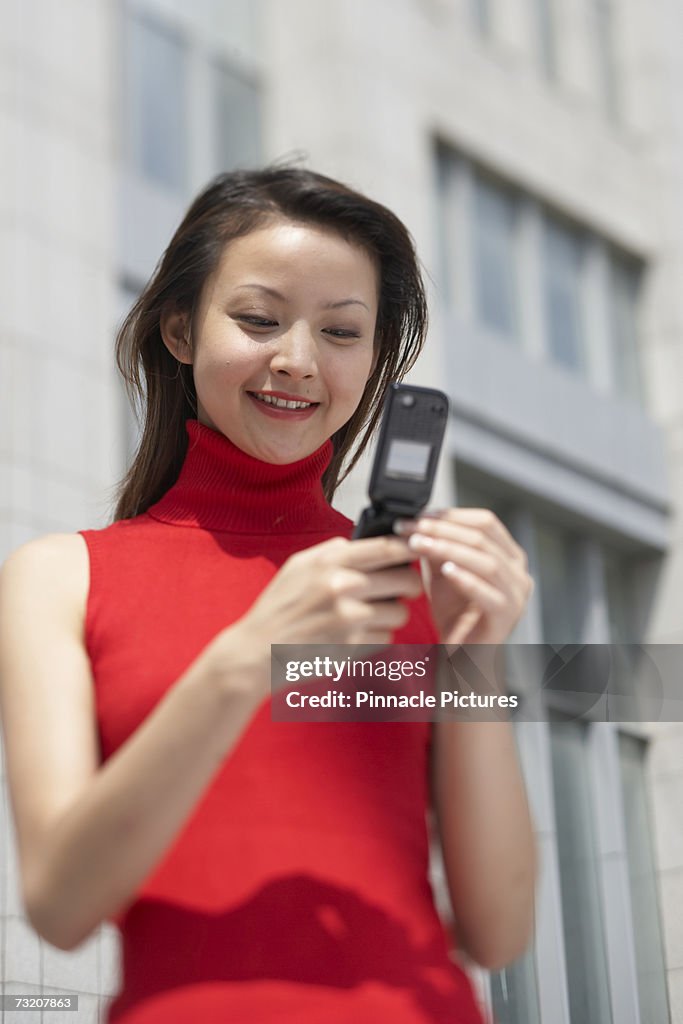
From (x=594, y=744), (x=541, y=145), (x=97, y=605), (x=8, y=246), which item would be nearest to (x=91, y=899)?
(x=97, y=605)

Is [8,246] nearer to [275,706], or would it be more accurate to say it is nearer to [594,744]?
[594,744]

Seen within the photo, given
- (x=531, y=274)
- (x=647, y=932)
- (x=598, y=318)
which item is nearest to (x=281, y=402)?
(x=647, y=932)

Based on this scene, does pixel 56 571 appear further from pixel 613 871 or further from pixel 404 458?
Answer: pixel 613 871

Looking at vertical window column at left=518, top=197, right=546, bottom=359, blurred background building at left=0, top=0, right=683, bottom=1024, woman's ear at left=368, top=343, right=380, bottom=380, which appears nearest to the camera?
woman's ear at left=368, top=343, right=380, bottom=380

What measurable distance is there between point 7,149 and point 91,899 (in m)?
7.04

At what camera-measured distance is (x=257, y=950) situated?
1.48m

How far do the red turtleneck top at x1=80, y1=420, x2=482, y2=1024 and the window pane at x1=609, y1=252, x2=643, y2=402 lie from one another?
1040cm

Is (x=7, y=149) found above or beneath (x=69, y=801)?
above

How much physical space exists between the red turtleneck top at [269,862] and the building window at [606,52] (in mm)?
11507

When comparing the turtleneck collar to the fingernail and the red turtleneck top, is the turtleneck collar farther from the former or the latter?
the fingernail

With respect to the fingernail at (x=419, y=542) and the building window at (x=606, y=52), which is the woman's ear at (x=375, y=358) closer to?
the fingernail at (x=419, y=542)

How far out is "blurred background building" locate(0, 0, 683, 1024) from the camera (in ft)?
25.1

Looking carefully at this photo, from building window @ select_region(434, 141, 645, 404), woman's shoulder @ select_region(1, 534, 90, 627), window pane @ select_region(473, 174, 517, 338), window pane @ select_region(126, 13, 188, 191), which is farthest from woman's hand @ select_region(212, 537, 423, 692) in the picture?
window pane @ select_region(473, 174, 517, 338)

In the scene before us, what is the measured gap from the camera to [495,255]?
11.1 m
